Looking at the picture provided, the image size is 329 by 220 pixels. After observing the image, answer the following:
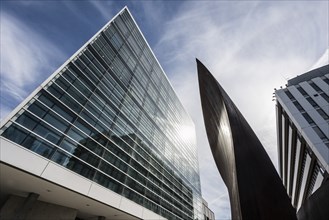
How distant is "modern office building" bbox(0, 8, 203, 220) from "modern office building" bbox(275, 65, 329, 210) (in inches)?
720

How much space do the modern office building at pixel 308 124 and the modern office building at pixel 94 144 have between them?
18.3 metres

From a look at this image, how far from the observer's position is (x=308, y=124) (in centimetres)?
2181

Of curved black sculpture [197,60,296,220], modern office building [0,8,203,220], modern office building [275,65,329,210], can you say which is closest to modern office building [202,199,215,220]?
modern office building [0,8,203,220]

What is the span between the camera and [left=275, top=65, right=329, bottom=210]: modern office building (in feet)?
65.5

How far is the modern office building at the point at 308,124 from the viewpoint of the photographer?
19969 millimetres

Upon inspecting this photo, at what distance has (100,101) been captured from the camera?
16.6 m

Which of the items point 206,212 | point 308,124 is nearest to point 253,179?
point 308,124

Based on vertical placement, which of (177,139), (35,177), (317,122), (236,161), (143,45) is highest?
(143,45)

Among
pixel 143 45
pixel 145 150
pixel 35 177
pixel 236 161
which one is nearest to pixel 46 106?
pixel 35 177

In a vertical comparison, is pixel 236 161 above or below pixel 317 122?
below

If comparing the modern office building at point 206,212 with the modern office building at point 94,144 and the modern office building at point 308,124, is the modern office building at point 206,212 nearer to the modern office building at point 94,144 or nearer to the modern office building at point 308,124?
the modern office building at point 94,144

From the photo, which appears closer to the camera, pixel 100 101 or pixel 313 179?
pixel 100 101

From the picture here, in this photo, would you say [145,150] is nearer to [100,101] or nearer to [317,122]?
[100,101]

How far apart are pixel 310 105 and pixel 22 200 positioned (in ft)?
103
